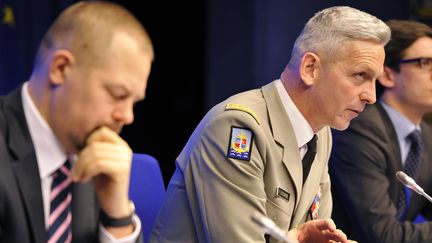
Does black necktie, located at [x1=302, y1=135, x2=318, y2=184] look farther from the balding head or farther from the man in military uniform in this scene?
the balding head

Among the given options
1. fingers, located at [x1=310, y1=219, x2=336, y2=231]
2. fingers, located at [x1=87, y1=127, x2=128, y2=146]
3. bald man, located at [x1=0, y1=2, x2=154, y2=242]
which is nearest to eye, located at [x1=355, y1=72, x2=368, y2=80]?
fingers, located at [x1=310, y1=219, x2=336, y2=231]

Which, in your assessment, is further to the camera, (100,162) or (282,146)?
(282,146)

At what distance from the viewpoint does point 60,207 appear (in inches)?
61.0

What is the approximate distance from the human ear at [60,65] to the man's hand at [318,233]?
91 centimetres

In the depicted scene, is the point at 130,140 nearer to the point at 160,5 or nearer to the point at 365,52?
the point at 160,5

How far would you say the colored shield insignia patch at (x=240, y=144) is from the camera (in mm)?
2021

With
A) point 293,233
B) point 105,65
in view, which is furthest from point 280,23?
point 105,65

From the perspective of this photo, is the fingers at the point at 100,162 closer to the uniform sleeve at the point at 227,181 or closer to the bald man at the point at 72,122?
the bald man at the point at 72,122

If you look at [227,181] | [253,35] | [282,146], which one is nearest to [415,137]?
[282,146]

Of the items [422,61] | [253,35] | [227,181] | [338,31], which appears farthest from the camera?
[253,35]

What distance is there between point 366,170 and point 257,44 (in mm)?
1582

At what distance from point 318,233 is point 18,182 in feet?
3.05

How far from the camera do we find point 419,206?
280 cm

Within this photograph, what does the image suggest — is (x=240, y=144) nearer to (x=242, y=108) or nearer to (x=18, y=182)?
(x=242, y=108)
